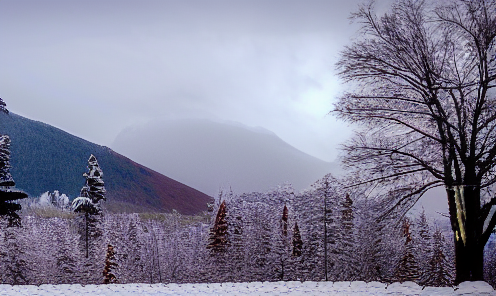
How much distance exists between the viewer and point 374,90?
11.6 metres

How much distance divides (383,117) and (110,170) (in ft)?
129

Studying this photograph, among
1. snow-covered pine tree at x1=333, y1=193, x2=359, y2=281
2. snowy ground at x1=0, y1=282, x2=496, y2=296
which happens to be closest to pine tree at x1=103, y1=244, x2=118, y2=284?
snow-covered pine tree at x1=333, y1=193, x2=359, y2=281

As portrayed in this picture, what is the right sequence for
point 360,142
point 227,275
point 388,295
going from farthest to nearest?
point 227,275 < point 360,142 < point 388,295

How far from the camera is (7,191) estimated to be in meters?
20.1

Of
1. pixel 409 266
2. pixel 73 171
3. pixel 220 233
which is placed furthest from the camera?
A: pixel 73 171

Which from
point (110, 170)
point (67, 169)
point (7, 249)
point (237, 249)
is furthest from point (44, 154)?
point (237, 249)

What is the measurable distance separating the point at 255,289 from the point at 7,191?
1521 centimetres

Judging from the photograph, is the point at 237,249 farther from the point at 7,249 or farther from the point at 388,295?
the point at 388,295

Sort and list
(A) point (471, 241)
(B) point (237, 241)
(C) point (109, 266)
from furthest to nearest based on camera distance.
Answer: (B) point (237, 241), (C) point (109, 266), (A) point (471, 241)

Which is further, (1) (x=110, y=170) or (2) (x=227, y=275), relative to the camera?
(1) (x=110, y=170)

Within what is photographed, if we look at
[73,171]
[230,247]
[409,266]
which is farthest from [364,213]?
[73,171]

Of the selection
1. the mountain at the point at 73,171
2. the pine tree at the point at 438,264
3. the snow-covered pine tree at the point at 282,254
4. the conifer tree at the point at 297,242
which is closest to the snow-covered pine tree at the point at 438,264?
the pine tree at the point at 438,264

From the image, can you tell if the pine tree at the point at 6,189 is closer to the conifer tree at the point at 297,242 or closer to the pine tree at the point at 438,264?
the conifer tree at the point at 297,242

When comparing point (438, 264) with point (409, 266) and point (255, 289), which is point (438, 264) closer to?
point (409, 266)
